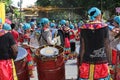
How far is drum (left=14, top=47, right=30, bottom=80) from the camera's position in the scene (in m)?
7.64

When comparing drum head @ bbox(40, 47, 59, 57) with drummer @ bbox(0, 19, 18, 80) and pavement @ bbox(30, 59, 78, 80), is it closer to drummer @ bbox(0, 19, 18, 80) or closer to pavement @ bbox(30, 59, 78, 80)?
drummer @ bbox(0, 19, 18, 80)

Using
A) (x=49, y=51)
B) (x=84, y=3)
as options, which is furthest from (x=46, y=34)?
(x=84, y=3)

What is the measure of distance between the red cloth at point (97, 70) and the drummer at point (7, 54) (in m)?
1.16

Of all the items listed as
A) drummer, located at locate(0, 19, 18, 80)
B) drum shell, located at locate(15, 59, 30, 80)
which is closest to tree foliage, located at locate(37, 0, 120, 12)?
drum shell, located at locate(15, 59, 30, 80)

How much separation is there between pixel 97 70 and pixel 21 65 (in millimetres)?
1958

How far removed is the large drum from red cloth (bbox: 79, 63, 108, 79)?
4.94 ft

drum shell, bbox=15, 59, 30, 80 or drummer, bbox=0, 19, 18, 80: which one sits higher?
drummer, bbox=0, 19, 18, 80

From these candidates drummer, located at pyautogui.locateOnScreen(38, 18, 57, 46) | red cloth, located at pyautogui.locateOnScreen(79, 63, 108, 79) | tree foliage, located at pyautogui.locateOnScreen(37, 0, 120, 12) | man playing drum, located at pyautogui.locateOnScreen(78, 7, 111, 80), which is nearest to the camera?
man playing drum, located at pyautogui.locateOnScreen(78, 7, 111, 80)

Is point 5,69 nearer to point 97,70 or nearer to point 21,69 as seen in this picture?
point 21,69

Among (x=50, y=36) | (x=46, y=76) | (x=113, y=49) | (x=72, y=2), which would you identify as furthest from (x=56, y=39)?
(x=72, y=2)

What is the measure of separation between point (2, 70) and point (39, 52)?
1.68 meters

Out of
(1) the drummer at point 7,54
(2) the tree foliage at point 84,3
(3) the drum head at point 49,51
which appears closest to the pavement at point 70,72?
(3) the drum head at point 49,51

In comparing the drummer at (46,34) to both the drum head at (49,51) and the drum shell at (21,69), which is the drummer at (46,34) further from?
the drum shell at (21,69)

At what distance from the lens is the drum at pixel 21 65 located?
7.64 m
